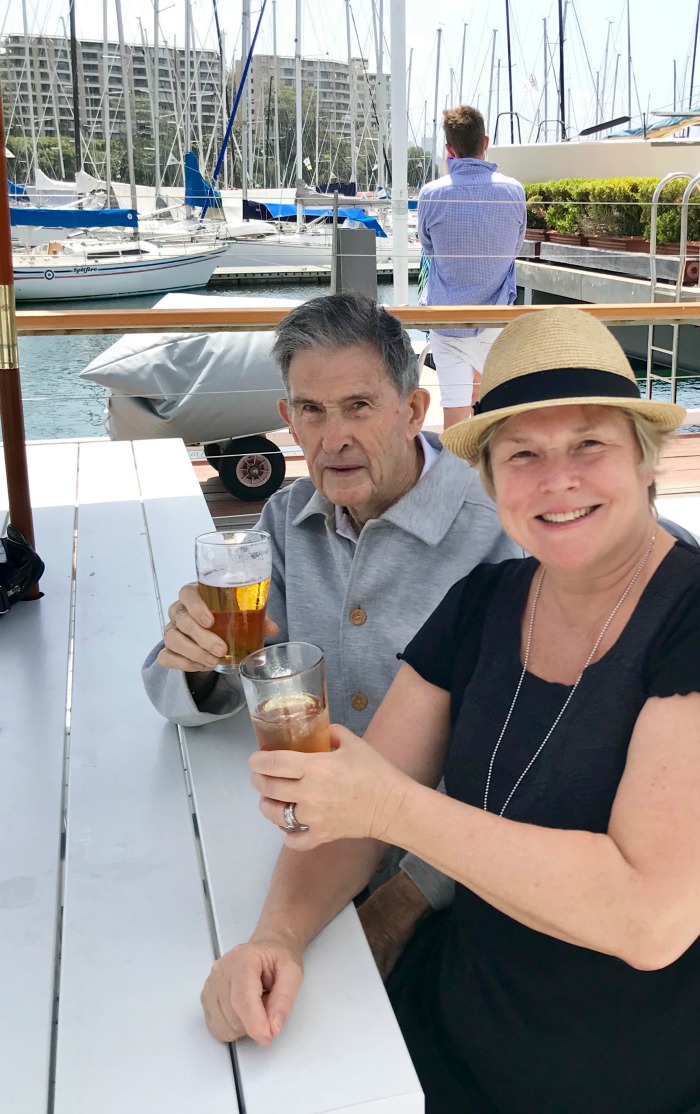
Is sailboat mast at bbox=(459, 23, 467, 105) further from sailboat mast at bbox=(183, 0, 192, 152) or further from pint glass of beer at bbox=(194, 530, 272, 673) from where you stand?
pint glass of beer at bbox=(194, 530, 272, 673)

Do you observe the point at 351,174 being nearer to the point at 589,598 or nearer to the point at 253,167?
the point at 253,167

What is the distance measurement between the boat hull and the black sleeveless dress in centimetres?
1771

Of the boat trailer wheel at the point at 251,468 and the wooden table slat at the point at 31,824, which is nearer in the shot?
the wooden table slat at the point at 31,824

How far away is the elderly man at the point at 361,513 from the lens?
1.53m

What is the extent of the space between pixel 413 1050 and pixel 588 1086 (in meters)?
0.24

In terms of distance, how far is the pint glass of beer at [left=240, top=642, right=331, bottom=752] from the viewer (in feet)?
3.15

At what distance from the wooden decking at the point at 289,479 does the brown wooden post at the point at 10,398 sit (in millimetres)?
1973

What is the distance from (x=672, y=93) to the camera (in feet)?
97.5

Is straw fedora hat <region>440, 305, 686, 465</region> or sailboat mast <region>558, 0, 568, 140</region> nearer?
straw fedora hat <region>440, 305, 686, 465</region>

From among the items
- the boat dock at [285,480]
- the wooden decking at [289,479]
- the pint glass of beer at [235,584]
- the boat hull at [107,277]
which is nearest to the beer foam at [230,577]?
the pint glass of beer at [235,584]

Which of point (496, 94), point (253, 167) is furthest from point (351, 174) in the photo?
point (496, 94)

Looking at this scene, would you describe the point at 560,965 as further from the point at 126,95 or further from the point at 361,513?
the point at 126,95

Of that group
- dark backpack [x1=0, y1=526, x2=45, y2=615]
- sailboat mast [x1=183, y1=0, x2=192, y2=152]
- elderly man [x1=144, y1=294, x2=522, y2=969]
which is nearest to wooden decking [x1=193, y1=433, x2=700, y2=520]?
dark backpack [x1=0, y1=526, x2=45, y2=615]

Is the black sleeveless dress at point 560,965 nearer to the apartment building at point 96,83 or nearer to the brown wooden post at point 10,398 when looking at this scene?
the brown wooden post at point 10,398
